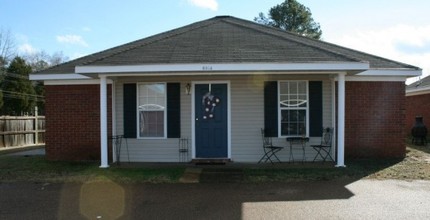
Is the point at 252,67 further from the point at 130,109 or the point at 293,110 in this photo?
the point at 130,109

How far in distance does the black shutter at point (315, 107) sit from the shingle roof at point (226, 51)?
1.06m

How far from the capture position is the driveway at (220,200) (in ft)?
21.0

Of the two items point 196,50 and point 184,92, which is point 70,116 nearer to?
point 184,92

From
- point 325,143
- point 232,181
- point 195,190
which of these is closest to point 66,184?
point 195,190

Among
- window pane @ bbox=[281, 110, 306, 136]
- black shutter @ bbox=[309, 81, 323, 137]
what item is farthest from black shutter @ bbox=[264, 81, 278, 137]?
black shutter @ bbox=[309, 81, 323, 137]

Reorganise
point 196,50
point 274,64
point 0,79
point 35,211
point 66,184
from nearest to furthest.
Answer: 1. point 35,211
2. point 66,184
3. point 274,64
4. point 196,50
5. point 0,79

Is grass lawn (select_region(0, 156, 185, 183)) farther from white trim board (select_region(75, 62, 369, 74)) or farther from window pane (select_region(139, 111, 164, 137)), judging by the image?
white trim board (select_region(75, 62, 369, 74))

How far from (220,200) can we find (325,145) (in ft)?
16.5

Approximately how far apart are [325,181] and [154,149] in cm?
489

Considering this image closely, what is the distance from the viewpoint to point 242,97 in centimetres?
1145

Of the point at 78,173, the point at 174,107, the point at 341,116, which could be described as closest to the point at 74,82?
the point at 174,107

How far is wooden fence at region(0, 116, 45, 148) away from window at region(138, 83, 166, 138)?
1111 centimetres

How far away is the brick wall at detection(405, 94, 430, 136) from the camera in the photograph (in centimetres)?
1864

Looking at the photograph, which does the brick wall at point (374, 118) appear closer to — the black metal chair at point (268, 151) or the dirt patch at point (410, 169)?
the dirt patch at point (410, 169)
